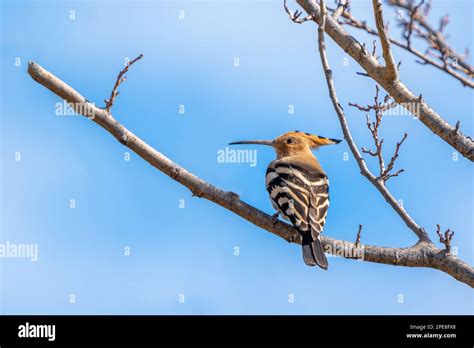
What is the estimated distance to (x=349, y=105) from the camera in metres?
5.01

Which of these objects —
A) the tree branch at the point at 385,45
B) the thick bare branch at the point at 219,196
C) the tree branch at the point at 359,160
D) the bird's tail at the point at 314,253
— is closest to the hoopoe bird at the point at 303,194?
the bird's tail at the point at 314,253

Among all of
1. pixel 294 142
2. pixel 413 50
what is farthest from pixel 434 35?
pixel 294 142

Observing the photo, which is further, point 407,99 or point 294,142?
point 294,142

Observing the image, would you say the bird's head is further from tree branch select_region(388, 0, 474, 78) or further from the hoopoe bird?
tree branch select_region(388, 0, 474, 78)

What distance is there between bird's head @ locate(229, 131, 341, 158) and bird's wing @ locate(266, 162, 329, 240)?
2.72 ft

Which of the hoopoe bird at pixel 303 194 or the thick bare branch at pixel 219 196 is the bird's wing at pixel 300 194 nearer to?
the hoopoe bird at pixel 303 194

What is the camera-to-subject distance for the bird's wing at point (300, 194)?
4906 millimetres

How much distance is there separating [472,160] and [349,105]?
118 centimetres

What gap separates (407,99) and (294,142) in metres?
2.63

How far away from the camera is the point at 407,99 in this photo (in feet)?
14.0

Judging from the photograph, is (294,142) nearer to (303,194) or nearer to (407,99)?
(303,194)

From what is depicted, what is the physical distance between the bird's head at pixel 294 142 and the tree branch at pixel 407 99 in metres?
2.32

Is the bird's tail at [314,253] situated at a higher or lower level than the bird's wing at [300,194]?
lower
